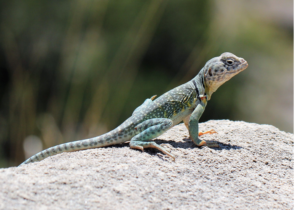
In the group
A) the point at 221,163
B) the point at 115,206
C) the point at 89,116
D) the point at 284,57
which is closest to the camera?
the point at 115,206

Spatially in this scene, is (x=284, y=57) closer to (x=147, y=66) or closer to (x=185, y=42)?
(x=185, y=42)

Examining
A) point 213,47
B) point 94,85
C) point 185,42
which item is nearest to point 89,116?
point 94,85

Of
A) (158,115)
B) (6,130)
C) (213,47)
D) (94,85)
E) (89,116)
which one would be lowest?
(6,130)

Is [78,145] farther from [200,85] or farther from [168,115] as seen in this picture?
[200,85]

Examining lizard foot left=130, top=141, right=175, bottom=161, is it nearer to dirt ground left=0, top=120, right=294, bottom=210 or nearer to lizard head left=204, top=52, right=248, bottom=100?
dirt ground left=0, top=120, right=294, bottom=210

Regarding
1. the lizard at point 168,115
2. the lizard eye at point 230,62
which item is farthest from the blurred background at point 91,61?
the lizard eye at point 230,62

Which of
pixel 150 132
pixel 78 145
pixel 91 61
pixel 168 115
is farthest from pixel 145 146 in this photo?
pixel 91 61

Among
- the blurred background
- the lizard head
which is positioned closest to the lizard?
the lizard head
